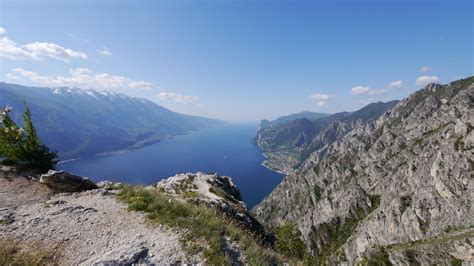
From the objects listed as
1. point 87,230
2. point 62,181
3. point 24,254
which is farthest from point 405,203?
point 24,254

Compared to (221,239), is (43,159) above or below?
above

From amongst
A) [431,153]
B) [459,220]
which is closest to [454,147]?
[431,153]

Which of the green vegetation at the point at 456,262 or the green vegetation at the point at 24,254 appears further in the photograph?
the green vegetation at the point at 456,262

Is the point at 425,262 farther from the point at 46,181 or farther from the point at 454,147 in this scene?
the point at 46,181

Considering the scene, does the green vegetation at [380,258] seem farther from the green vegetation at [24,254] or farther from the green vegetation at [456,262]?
the green vegetation at [24,254]

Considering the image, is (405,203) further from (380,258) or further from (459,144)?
(380,258)

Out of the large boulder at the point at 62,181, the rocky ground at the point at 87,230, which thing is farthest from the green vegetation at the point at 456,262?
the large boulder at the point at 62,181
